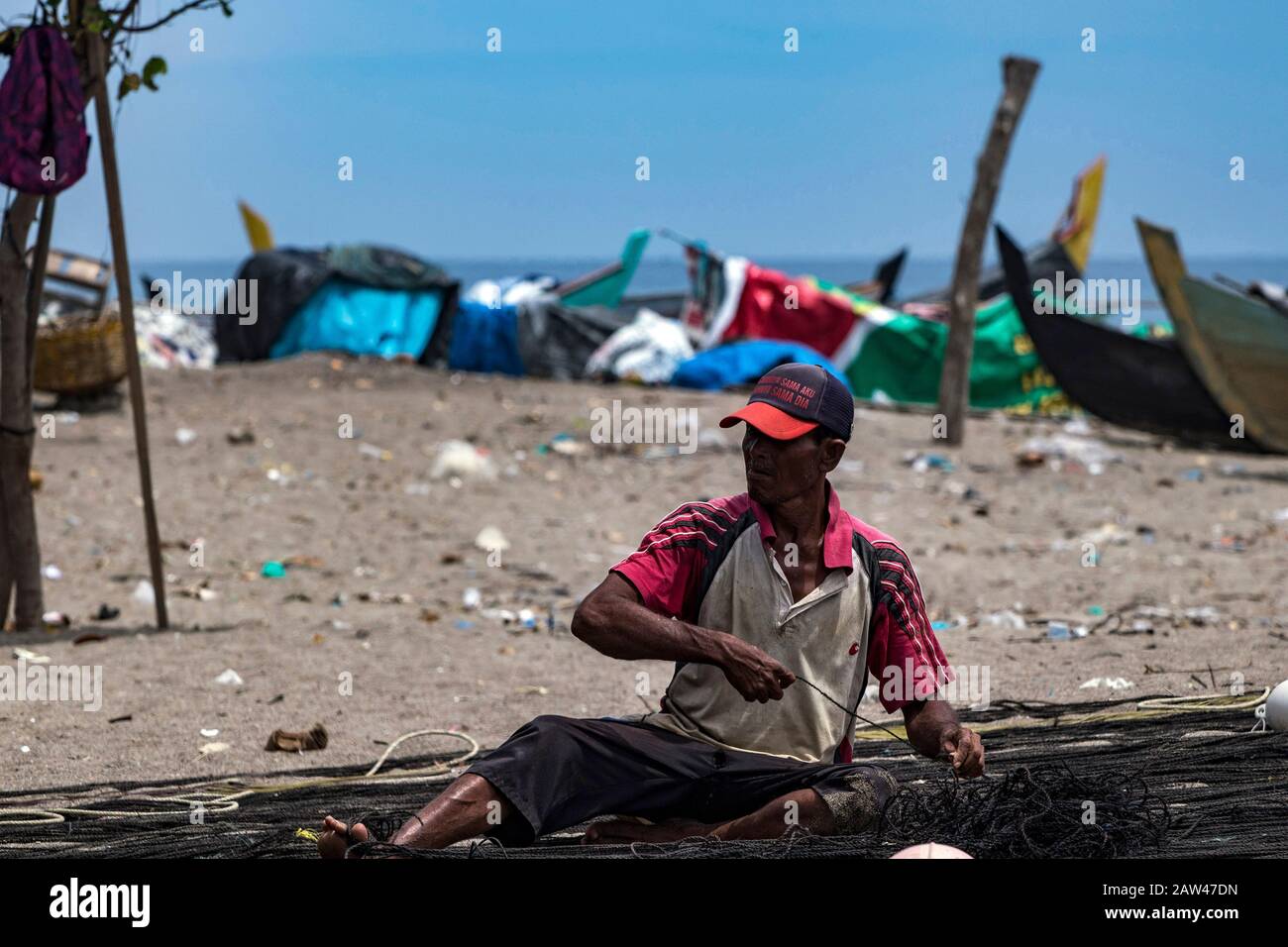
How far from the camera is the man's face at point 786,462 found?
3533 millimetres

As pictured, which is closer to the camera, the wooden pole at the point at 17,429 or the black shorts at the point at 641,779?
the black shorts at the point at 641,779

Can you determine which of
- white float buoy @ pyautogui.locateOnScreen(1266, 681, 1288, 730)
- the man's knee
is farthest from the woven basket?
the man's knee

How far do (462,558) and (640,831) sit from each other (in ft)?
18.6

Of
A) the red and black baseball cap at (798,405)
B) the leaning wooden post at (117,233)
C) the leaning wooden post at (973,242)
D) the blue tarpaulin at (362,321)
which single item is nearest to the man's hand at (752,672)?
the red and black baseball cap at (798,405)

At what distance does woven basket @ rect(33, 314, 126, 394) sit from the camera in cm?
1234

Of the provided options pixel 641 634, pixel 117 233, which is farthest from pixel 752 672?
pixel 117 233

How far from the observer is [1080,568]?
8.77 m

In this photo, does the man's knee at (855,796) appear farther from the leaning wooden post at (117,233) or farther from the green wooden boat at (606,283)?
the green wooden boat at (606,283)

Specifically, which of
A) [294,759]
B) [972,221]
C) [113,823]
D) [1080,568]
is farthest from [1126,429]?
[113,823]

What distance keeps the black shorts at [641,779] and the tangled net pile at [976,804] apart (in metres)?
0.07

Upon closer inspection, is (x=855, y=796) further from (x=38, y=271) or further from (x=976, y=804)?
(x=38, y=271)

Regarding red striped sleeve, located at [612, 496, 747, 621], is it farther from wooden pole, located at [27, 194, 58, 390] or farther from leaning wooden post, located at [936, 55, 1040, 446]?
leaning wooden post, located at [936, 55, 1040, 446]
